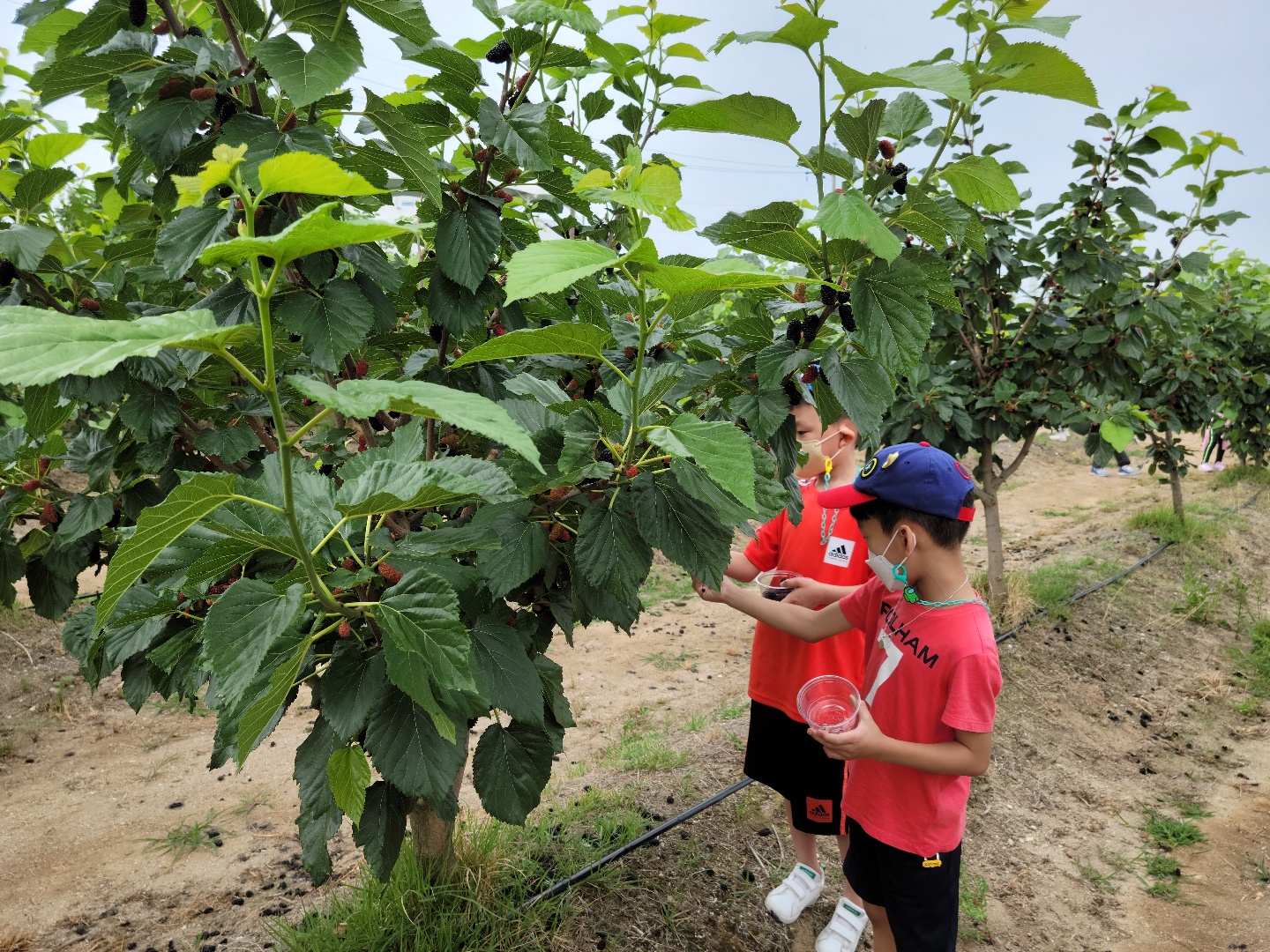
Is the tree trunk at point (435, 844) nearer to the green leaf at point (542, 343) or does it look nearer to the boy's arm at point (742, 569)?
the boy's arm at point (742, 569)

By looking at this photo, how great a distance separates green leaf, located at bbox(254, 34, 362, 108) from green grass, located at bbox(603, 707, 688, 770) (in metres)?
2.80

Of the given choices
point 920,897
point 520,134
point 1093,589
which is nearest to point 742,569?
point 920,897

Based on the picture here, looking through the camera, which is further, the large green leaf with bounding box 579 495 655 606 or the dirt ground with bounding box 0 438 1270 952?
the dirt ground with bounding box 0 438 1270 952

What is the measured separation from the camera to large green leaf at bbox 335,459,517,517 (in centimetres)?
82

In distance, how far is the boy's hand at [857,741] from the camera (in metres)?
1.50

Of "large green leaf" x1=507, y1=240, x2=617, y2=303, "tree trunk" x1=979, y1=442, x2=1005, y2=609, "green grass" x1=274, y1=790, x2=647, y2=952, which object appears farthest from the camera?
"tree trunk" x1=979, y1=442, x2=1005, y2=609

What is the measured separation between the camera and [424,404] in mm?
611

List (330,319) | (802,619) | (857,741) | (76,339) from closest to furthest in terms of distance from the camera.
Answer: (76,339) → (330,319) → (857,741) → (802,619)

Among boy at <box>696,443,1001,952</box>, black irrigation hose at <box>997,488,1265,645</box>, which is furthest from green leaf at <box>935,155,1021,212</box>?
black irrigation hose at <box>997,488,1265,645</box>

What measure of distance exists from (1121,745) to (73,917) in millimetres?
4474

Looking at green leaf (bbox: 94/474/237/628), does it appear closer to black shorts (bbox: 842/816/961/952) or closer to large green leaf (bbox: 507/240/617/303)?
large green leaf (bbox: 507/240/617/303)

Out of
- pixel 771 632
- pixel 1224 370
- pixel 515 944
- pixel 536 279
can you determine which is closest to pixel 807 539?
pixel 771 632

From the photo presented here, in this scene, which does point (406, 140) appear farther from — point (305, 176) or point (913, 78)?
point (913, 78)

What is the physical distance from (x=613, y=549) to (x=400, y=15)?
85 cm
